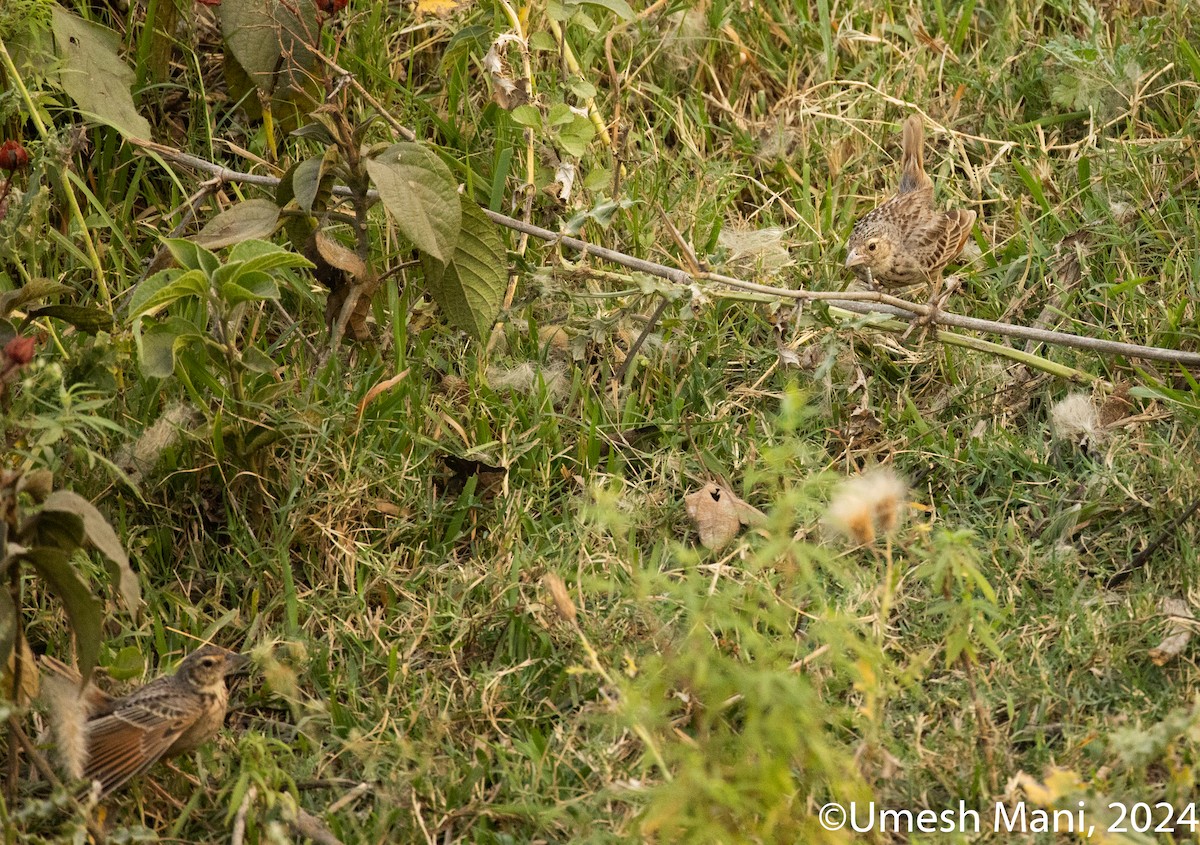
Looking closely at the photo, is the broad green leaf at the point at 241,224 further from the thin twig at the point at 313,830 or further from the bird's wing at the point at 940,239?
the bird's wing at the point at 940,239

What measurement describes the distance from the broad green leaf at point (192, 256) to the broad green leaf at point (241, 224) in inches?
9.5

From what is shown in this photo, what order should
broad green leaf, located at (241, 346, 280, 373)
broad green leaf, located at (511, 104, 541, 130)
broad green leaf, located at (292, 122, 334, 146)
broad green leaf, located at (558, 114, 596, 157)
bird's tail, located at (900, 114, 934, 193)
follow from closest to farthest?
broad green leaf, located at (241, 346, 280, 373) → broad green leaf, located at (292, 122, 334, 146) → broad green leaf, located at (511, 104, 541, 130) → broad green leaf, located at (558, 114, 596, 157) → bird's tail, located at (900, 114, 934, 193)

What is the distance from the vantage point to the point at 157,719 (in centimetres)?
331

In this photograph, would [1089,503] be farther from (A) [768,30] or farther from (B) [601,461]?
(A) [768,30]

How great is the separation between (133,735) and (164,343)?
1.10m

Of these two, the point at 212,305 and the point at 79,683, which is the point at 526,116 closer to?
the point at 212,305

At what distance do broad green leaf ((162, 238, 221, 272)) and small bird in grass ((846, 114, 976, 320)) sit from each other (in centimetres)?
231

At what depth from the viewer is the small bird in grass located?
491 cm

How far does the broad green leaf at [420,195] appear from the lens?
4.01m

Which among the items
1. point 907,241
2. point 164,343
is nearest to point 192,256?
point 164,343

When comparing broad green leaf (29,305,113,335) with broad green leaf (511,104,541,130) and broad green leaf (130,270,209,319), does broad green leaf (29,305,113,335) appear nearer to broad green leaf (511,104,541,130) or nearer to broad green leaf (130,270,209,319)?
broad green leaf (130,270,209,319)

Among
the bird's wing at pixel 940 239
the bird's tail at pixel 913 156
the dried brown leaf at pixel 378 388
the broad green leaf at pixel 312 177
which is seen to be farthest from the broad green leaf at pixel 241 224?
the bird's tail at pixel 913 156

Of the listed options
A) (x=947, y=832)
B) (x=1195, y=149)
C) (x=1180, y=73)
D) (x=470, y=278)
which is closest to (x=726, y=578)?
(x=947, y=832)

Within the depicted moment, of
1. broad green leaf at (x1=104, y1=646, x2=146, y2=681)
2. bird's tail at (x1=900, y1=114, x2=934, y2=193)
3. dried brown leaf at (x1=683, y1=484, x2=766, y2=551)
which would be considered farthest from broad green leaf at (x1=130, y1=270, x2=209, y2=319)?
bird's tail at (x1=900, y1=114, x2=934, y2=193)
